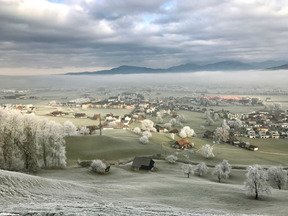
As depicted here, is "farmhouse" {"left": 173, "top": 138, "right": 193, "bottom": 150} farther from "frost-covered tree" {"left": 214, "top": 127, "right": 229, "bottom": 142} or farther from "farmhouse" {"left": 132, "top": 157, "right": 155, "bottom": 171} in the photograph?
"farmhouse" {"left": 132, "top": 157, "right": 155, "bottom": 171}

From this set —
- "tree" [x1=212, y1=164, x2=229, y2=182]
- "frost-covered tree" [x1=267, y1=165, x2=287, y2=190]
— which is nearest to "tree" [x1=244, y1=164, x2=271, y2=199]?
"frost-covered tree" [x1=267, y1=165, x2=287, y2=190]

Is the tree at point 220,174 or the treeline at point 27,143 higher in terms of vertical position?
the treeline at point 27,143

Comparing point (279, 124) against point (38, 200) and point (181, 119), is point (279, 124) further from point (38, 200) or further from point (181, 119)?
point (38, 200)

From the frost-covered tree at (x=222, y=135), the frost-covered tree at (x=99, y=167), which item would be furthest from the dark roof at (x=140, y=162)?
the frost-covered tree at (x=222, y=135)

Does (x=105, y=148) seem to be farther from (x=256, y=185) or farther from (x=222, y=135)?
(x=222, y=135)

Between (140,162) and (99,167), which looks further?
(140,162)

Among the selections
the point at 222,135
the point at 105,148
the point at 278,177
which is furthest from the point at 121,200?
the point at 222,135

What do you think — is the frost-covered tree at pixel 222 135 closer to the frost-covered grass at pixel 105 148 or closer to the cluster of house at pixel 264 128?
the cluster of house at pixel 264 128

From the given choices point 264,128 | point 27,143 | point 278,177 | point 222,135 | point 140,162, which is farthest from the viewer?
point 264,128
